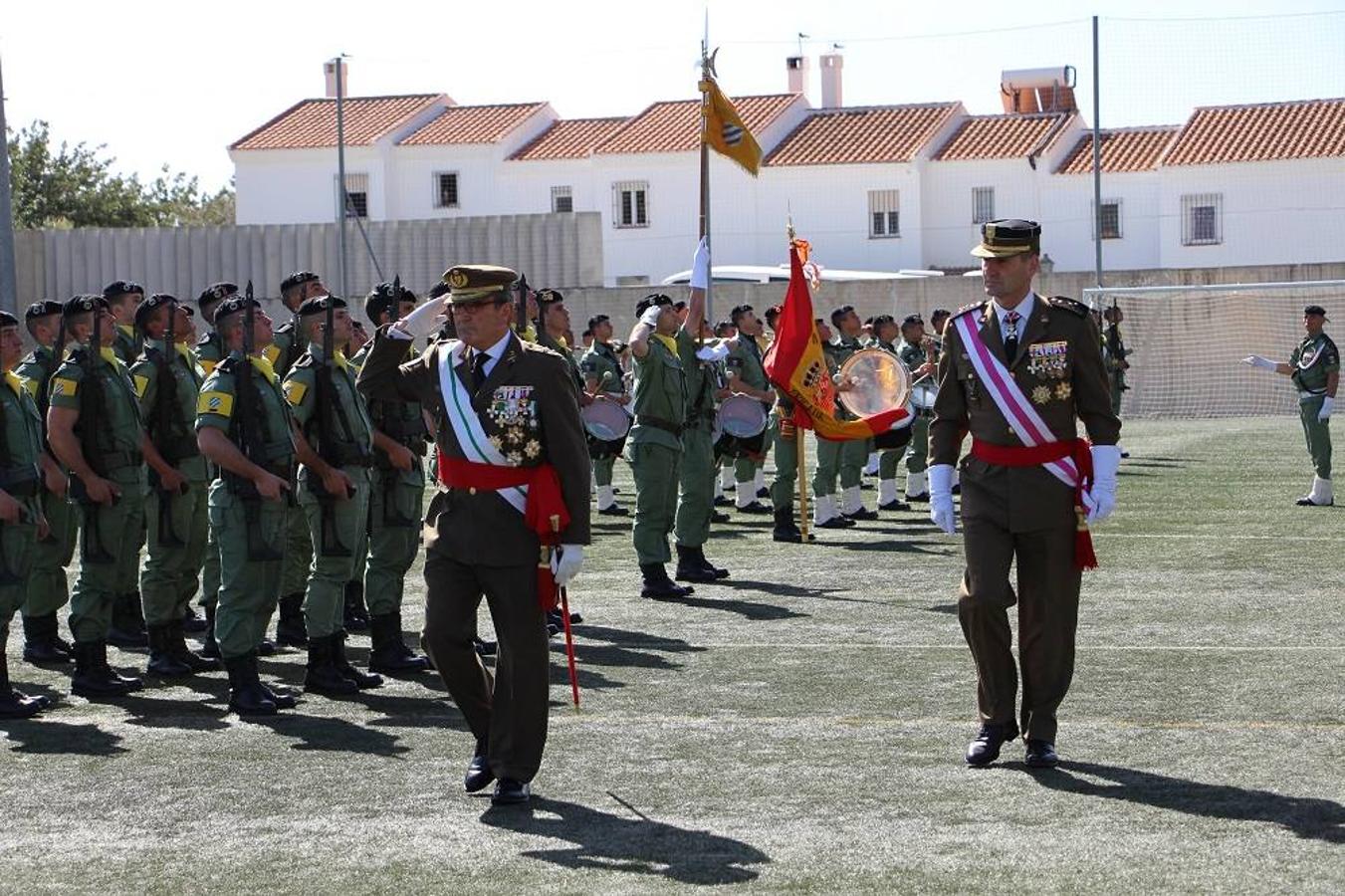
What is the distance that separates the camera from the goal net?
113ft

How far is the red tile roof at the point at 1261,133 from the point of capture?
4644cm

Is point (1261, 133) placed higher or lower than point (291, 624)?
higher

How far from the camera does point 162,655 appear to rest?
10867mm

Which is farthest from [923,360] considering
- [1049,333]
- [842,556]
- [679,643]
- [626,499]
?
[1049,333]

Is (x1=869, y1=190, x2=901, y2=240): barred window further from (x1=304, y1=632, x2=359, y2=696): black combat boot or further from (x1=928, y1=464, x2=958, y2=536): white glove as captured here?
(x1=928, y1=464, x2=958, y2=536): white glove

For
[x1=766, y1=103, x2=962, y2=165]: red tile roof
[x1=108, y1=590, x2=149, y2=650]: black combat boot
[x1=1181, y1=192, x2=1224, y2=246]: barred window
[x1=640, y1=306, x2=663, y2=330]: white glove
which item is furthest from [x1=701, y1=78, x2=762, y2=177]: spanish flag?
[x1=766, y1=103, x2=962, y2=165]: red tile roof

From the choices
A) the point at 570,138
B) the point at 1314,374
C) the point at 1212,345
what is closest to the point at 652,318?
the point at 1314,374

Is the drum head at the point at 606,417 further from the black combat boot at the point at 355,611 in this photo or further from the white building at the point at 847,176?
the white building at the point at 847,176

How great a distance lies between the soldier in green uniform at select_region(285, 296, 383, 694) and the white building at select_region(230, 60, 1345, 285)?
35.9 meters

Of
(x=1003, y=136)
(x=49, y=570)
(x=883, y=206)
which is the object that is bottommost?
(x=49, y=570)

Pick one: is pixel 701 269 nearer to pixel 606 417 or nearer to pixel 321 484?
pixel 606 417

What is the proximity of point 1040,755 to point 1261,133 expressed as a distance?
43.0 metres

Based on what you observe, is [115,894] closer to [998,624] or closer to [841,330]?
[998,624]

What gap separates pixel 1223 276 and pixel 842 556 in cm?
2157
